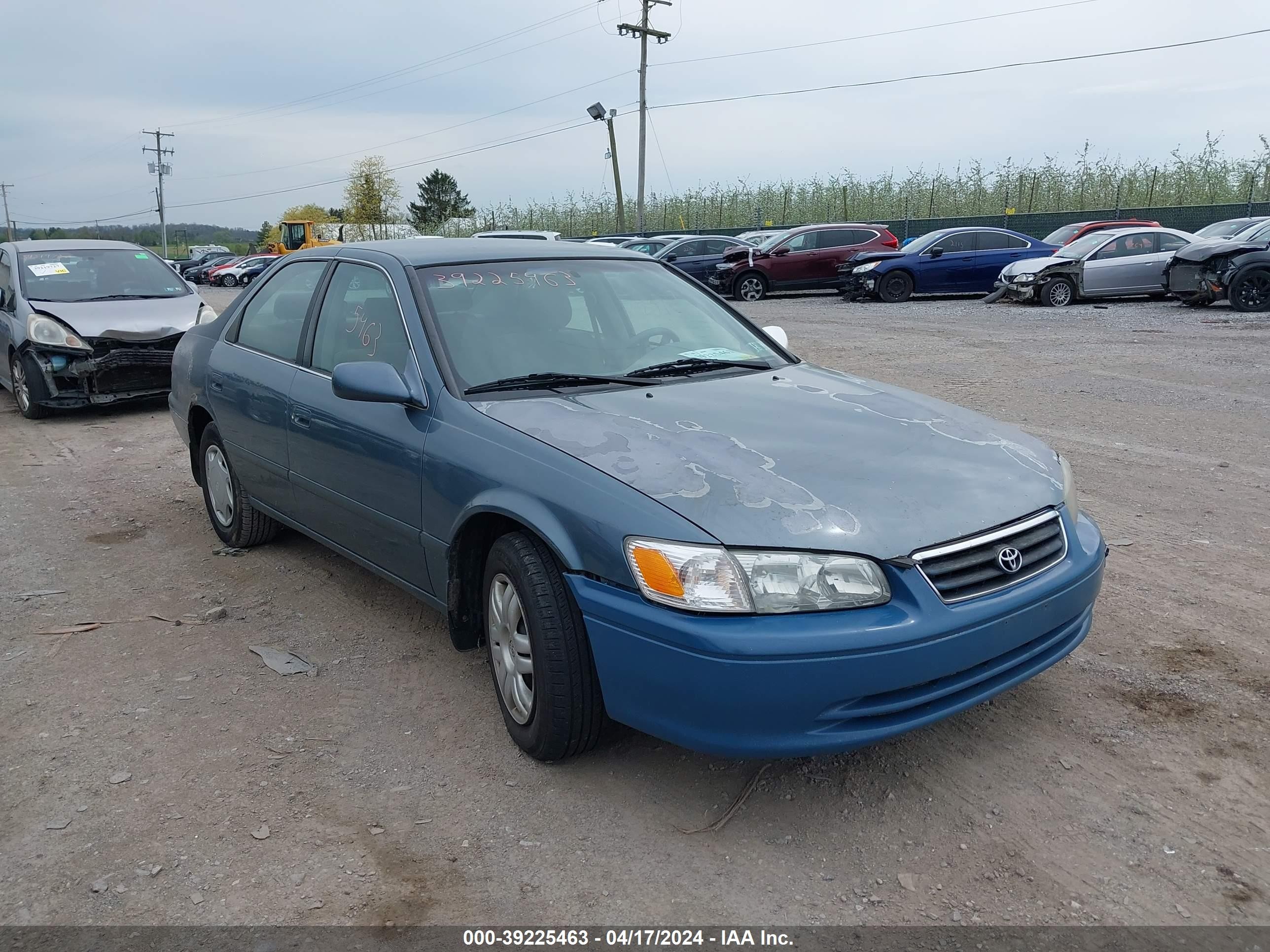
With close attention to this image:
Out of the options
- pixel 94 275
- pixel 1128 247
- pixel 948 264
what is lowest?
pixel 94 275

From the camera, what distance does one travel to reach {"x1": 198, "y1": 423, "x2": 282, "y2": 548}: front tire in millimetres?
5141

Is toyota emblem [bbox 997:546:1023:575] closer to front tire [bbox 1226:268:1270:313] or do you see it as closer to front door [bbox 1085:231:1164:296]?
front tire [bbox 1226:268:1270:313]

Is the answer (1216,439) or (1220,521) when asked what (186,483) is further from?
(1216,439)

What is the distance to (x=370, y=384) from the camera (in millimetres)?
3439

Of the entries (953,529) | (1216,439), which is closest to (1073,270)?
(1216,439)

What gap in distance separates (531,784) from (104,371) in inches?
308

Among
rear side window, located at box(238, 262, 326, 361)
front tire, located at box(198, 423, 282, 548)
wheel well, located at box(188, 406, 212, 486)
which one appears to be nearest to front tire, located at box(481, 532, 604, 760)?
rear side window, located at box(238, 262, 326, 361)

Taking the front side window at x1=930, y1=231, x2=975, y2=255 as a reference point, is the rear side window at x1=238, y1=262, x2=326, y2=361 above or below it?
below

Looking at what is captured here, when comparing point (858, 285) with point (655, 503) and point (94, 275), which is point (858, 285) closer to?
point (94, 275)

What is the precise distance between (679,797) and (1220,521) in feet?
12.2

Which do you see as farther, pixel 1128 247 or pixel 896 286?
pixel 896 286

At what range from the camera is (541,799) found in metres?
2.94

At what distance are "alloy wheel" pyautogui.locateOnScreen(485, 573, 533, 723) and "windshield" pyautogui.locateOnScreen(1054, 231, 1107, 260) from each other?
695 inches

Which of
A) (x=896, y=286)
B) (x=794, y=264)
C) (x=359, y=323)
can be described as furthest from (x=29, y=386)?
(x=794, y=264)
